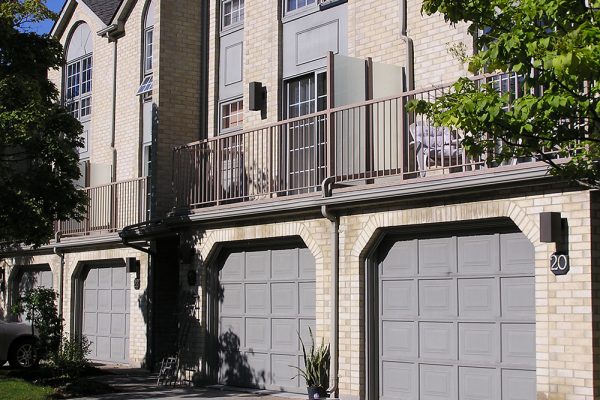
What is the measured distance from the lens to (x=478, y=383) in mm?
12523

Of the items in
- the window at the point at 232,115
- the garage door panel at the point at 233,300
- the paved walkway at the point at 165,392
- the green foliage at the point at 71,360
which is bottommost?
the paved walkway at the point at 165,392

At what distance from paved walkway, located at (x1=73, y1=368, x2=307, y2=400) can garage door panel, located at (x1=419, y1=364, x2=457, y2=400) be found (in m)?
2.64

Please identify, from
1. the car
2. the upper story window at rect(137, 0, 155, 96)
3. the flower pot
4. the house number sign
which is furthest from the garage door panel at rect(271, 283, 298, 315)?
the upper story window at rect(137, 0, 155, 96)

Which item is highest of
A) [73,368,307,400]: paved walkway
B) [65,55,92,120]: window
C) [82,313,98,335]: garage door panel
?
[65,55,92,120]: window

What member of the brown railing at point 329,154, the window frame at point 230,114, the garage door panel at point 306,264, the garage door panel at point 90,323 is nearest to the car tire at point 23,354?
the garage door panel at point 90,323

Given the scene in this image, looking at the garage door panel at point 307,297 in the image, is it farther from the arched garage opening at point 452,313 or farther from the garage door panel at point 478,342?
the garage door panel at point 478,342

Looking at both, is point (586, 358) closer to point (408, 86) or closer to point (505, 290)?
point (505, 290)

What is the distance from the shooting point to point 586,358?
35.4ft

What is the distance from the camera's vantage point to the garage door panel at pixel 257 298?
16.5m

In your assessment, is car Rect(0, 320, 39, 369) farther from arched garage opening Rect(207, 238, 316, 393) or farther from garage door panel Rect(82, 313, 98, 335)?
arched garage opening Rect(207, 238, 316, 393)

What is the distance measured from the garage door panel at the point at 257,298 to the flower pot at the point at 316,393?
2437 mm

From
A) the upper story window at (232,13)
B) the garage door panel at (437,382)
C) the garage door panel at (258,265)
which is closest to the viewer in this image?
the garage door panel at (437,382)

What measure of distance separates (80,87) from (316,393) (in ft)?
48.1

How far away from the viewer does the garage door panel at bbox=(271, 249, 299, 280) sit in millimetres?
15955
